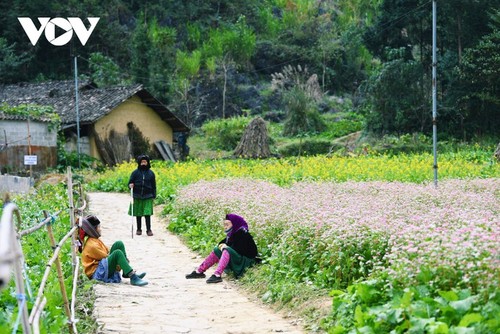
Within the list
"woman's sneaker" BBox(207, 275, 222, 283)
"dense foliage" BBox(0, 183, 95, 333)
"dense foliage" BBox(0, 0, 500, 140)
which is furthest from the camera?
"dense foliage" BBox(0, 0, 500, 140)

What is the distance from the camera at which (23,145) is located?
92.9 ft

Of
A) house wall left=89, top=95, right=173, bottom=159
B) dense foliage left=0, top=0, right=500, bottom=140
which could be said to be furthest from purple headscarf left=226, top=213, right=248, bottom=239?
dense foliage left=0, top=0, right=500, bottom=140

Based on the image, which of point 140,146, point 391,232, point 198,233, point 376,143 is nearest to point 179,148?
point 140,146

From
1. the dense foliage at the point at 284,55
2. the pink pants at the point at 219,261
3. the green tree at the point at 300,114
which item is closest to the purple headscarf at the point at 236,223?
the pink pants at the point at 219,261

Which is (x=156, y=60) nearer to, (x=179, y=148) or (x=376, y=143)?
(x=179, y=148)

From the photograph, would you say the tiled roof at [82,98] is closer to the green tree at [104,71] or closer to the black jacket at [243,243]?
the green tree at [104,71]

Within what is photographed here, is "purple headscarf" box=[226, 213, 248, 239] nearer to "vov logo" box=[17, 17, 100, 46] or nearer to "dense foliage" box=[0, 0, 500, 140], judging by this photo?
"dense foliage" box=[0, 0, 500, 140]

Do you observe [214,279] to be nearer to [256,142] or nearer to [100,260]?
[100,260]

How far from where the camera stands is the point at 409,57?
38.5 metres

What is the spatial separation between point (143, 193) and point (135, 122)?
69.3 ft

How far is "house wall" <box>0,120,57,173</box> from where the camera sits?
2762 centimetres

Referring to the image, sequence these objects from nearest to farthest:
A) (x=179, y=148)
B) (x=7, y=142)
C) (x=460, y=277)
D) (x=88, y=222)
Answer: (x=460, y=277) → (x=88, y=222) → (x=7, y=142) → (x=179, y=148)

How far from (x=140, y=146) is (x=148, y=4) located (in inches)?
922

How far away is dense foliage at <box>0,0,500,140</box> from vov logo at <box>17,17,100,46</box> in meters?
1.00
